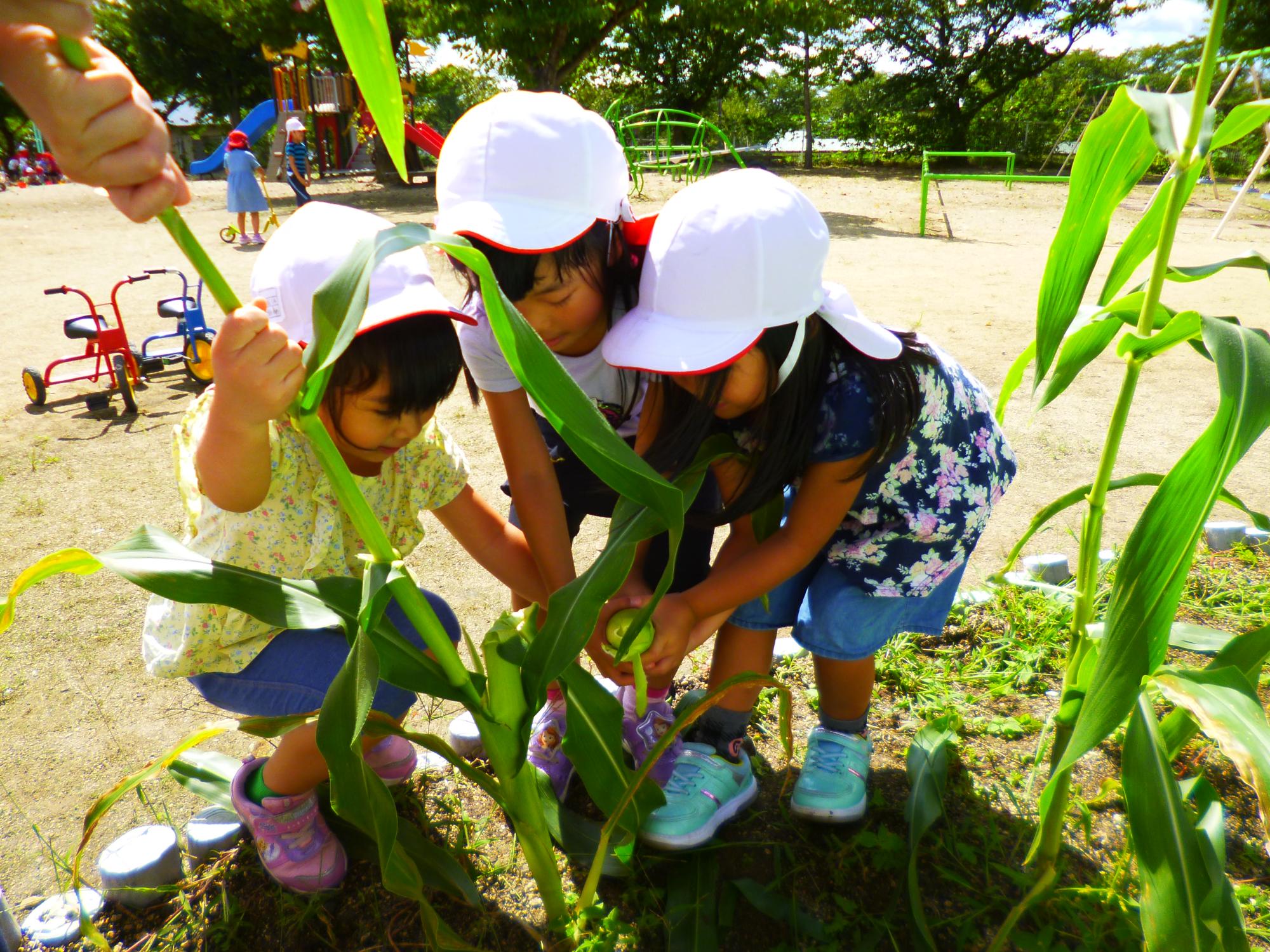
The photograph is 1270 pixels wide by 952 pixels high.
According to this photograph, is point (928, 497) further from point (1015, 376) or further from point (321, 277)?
point (321, 277)

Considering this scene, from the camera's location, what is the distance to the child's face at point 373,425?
121cm

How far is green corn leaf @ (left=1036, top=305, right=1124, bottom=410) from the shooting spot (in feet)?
3.84

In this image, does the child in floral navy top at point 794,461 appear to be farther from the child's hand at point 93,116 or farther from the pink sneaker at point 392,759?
the child's hand at point 93,116

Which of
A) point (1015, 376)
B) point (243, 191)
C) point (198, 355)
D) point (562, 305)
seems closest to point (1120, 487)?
point (1015, 376)

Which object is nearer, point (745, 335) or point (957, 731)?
point (745, 335)

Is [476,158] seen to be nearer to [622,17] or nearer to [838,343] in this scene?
[838,343]

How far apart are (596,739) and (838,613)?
1.79ft

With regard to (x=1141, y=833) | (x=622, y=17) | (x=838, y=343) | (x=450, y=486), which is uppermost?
(x=622, y=17)

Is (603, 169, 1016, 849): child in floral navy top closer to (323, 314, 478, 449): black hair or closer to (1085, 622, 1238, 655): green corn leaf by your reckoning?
(323, 314, 478, 449): black hair

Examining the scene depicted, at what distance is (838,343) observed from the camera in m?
1.34

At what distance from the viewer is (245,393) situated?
91cm

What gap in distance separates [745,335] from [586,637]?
443 millimetres

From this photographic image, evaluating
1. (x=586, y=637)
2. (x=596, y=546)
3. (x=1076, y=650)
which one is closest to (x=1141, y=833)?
(x=1076, y=650)

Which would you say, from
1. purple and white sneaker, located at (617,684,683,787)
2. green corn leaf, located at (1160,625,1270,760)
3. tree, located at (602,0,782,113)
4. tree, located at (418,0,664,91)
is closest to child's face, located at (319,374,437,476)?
purple and white sneaker, located at (617,684,683,787)
